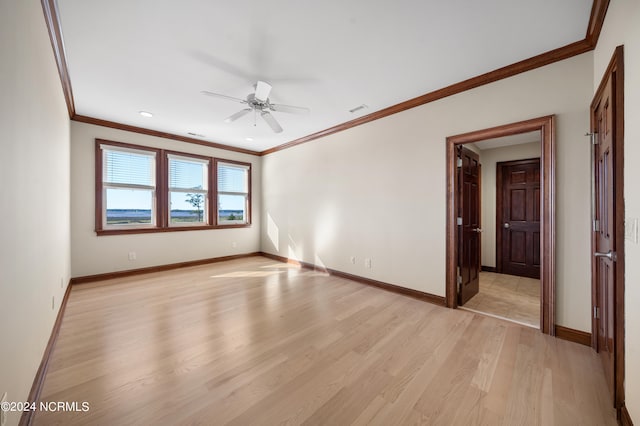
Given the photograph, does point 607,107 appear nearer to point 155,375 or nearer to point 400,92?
point 400,92

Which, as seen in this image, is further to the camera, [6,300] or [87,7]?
[87,7]

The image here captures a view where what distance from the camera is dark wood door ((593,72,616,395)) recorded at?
154 cm

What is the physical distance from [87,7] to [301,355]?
304cm

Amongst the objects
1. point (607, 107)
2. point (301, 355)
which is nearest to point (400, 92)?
point (607, 107)

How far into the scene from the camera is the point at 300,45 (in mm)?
2240

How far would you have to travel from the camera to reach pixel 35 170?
1.72 metres

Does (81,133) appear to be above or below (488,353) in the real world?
above

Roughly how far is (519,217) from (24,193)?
6231 mm

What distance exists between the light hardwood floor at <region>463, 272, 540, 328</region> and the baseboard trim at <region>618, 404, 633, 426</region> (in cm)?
119

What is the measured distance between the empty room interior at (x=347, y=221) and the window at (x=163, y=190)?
0.18ft

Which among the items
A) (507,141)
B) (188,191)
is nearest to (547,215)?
(507,141)

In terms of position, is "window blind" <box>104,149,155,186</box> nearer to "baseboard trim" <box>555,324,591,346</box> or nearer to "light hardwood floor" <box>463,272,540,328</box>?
"light hardwood floor" <box>463,272,540,328</box>

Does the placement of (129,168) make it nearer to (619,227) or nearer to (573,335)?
(619,227)

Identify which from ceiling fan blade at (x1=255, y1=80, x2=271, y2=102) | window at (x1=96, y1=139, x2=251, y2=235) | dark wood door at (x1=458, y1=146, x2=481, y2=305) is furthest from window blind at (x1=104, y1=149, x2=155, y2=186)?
dark wood door at (x1=458, y1=146, x2=481, y2=305)
